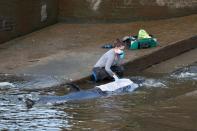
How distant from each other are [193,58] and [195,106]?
4.42m

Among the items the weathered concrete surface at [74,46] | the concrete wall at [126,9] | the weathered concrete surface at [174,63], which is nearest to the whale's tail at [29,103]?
the weathered concrete surface at [74,46]

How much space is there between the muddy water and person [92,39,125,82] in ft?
1.16

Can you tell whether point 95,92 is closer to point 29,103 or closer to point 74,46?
point 29,103

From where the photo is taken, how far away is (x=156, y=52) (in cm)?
1329

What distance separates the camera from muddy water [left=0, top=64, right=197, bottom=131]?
823 cm

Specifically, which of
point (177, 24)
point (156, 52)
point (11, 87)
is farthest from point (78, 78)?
point (177, 24)

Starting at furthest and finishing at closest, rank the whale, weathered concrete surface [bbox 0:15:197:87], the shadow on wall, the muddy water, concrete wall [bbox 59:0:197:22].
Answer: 1. concrete wall [bbox 59:0:197:22]
2. the shadow on wall
3. weathered concrete surface [bbox 0:15:197:87]
4. the whale
5. the muddy water

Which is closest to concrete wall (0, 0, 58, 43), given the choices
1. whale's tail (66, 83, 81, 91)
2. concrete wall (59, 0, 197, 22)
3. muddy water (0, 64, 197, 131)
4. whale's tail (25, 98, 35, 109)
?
concrete wall (59, 0, 197, 22)

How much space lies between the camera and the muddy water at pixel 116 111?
8227mm

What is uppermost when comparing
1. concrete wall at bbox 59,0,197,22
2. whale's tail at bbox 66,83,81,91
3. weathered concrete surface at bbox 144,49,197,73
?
concrete wall at bbox 59,0,197,22

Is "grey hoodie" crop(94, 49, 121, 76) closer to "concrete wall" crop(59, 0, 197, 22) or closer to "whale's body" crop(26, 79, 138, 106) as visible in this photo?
"whale's body" crop(26, 79, 138, 106)

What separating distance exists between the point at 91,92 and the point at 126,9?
737 centimetres

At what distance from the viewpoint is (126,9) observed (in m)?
17.2

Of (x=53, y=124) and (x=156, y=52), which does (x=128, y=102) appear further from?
(x=156, y=52)
